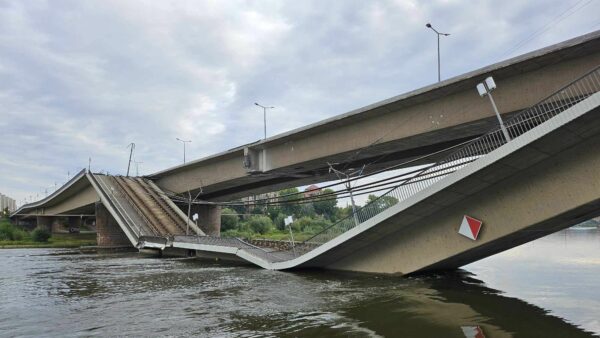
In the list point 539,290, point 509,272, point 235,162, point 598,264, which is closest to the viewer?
point 539,290

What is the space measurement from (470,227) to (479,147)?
2.91 m

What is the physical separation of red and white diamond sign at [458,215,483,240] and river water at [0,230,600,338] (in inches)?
74.2

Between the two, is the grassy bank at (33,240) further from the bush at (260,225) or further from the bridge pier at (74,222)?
the bush at (260,225)

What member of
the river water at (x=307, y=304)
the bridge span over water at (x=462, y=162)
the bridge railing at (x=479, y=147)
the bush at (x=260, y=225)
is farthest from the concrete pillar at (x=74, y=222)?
the bridge railing at (x=479, y=147)

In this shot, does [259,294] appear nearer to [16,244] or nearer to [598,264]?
[598,264]

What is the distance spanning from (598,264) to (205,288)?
1948 cm

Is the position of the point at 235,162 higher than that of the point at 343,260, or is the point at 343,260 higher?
the point at 235,162

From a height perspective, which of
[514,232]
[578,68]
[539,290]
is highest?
[578,68]

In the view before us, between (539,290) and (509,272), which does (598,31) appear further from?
(509,272)

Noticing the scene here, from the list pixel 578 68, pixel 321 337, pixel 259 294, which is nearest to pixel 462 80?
pixel 578 68

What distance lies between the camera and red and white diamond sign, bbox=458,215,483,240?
15.5m

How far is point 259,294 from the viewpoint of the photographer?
48.7 feet

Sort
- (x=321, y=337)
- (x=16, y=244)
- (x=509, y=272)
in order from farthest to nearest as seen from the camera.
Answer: (x=16, y=244) → (x=509, y=272) → (x=321, y=337)

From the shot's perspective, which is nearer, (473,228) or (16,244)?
(473,228)
